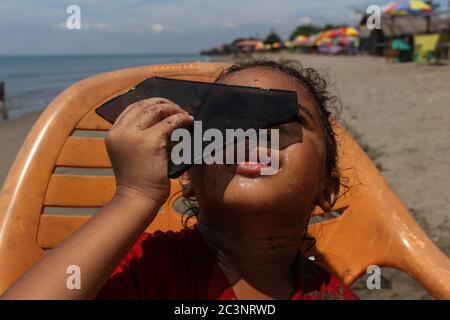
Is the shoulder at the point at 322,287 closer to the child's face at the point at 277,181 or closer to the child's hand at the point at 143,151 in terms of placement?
the child's face at the point at 277,181

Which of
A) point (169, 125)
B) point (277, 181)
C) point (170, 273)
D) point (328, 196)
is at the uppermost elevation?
point (169, 125)

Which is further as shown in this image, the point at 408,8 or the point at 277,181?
the point at 408,8

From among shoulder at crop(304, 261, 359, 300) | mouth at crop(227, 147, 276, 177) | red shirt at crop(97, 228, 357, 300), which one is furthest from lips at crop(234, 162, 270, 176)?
shoulder at crop(304, 261, 359, 300)

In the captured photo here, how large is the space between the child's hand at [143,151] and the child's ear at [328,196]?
53cm

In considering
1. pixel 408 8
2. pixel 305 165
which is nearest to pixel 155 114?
pixel 305 165

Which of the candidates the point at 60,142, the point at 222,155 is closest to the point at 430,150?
the point at 60,142

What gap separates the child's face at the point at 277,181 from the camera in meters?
1.08

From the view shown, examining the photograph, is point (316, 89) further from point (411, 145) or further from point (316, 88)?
point (411, 145)

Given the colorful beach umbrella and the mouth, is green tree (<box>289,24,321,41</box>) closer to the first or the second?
the colorful beach umbrella

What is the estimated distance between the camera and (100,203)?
1.85 metres

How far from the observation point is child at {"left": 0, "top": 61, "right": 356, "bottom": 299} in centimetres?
94

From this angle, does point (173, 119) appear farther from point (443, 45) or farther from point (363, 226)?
point (443, 45)

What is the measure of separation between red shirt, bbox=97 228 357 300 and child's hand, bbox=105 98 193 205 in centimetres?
25

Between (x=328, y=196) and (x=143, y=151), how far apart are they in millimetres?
665
